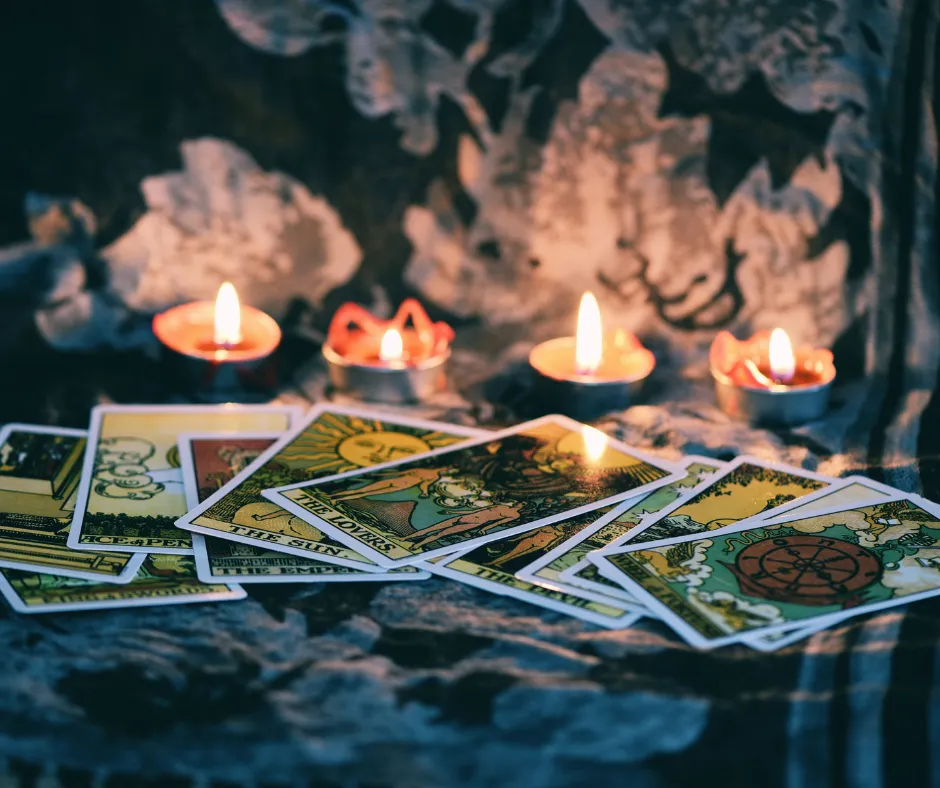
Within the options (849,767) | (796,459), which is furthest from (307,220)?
(849,767)

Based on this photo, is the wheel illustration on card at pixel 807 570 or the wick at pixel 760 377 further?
the wick at pixel 760 377

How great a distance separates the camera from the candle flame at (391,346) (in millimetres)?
1291

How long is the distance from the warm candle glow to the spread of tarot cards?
0.33 feet

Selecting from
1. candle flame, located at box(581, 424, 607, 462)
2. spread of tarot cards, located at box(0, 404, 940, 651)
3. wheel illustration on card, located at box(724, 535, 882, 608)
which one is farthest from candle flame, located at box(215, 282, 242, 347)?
wheel illustration on card, located at box(724, 535, 882, 608)

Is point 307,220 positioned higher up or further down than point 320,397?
higher up

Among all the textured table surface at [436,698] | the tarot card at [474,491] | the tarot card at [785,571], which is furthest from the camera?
the tarot card at [474,491]

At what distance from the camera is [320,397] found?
4.27 ft

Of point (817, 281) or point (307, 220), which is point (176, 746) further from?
point (817, 281)

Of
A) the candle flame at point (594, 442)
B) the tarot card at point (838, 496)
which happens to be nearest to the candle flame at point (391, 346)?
the candle flame at point (594, 442)

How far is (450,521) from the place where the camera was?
102 cm

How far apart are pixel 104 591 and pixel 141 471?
0.21m

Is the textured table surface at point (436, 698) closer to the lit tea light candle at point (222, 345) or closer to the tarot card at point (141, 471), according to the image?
the tarot card at point (141, 471)

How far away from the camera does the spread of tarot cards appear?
0.91 m

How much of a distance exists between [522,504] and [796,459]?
0.28 metres
